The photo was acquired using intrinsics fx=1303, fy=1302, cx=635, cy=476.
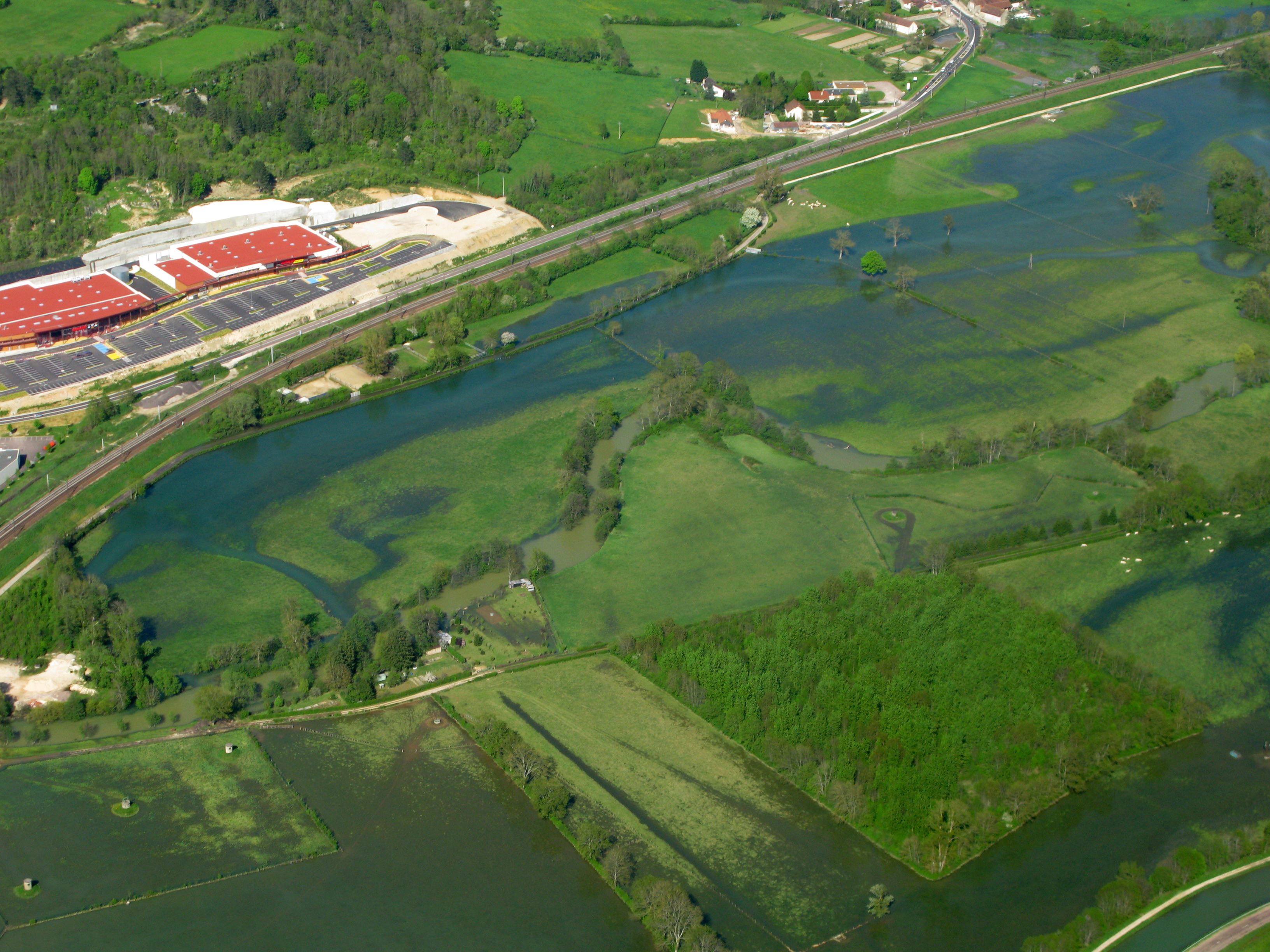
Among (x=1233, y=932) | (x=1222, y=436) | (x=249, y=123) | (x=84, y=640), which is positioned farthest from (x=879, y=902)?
(x=249, y=123)

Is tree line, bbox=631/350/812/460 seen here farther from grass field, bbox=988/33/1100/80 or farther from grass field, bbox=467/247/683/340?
grass field, bbox=988/33/1100/80

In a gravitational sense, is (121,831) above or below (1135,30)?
below

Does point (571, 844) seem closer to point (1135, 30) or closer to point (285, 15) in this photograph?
point (285, 15)

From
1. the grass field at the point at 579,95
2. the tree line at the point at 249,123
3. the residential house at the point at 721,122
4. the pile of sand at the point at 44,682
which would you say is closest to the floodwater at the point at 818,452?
the pile of sand at the point at 44,682

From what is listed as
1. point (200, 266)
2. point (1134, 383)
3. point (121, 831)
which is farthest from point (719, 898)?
point (200, 266)

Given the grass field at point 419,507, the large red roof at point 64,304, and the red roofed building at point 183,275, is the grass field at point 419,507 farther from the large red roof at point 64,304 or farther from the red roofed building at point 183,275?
the red roofed building at point 183,275

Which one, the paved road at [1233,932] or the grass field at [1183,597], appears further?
the grass field at [1183,597]

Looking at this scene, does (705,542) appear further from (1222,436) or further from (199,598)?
(1222,436)
